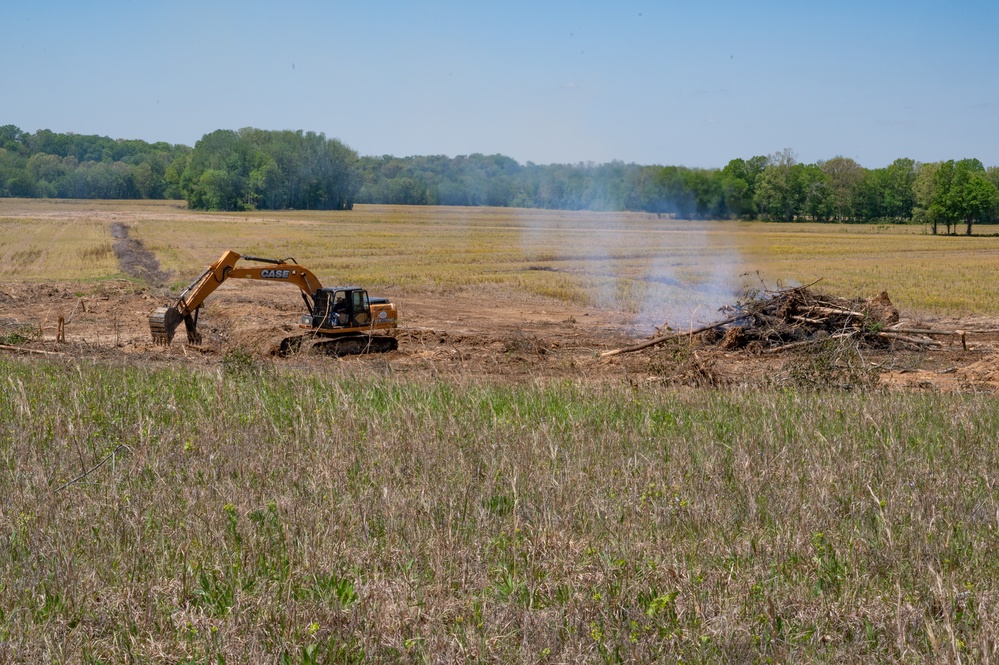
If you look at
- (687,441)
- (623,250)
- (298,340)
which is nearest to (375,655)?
(687,441)

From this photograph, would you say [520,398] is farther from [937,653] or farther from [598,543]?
[937,653]

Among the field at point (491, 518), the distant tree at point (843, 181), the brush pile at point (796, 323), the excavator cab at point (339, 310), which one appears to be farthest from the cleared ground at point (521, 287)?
the distant tree at point (843, 181)

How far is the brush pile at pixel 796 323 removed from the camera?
18.6 m

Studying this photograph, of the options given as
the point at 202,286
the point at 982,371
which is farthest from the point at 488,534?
the point at 202,286

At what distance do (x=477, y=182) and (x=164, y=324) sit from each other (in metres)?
53.0

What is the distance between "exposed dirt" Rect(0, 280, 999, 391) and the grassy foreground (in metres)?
5.21

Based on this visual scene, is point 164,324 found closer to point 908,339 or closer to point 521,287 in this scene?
point 908,339

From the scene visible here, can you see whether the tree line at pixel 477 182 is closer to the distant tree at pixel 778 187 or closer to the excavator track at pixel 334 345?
the distant tree at pixel 778 187

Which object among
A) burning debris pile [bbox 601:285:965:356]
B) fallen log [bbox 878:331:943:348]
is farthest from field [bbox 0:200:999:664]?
fallen log [bbox 878:331:943:348]

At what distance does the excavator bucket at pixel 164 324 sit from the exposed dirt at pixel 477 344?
245 millimetres

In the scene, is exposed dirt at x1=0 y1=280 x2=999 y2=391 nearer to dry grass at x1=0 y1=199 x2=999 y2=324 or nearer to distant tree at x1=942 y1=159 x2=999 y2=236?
dry grass at x1=0 y1=199 x2=999 y2=324

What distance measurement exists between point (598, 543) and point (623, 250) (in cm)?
4827

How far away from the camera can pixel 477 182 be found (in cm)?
7094

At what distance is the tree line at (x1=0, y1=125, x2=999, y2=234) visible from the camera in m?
38.4
